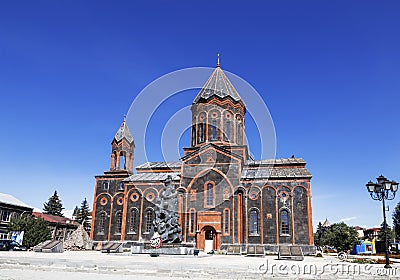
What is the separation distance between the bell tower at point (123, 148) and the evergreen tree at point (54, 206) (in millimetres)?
37375

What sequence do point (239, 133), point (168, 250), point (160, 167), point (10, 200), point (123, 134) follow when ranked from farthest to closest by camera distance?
point (10, 200) < point (160, 167) < point (123, 134) < point (239, 133) < point (168, 250)

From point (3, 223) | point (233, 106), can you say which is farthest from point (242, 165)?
point (3, 223)

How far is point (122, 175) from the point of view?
36500 millimetres

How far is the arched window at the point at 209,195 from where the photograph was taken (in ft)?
102

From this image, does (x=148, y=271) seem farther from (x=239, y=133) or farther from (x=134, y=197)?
(x=239, y=133)

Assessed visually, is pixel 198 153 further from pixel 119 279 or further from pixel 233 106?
pixel 119 279

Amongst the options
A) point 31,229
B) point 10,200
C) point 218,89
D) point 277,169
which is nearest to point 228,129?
point 218,89

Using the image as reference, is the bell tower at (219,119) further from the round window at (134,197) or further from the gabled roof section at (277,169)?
the round window at (134,197)

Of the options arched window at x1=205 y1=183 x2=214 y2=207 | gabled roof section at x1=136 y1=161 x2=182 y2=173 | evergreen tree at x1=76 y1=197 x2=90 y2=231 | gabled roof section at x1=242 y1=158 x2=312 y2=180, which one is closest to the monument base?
arched window at x1=205 y1=183 x2=214 y2=207

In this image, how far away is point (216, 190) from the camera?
31.2m

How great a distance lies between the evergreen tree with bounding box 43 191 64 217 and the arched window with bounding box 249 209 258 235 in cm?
5074

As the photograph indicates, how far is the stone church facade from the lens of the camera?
97.8ft

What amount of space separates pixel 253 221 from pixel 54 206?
2029 inches

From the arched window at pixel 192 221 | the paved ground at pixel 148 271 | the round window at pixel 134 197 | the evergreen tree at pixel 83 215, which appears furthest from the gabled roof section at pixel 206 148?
the evergreen tree at pixel 83 215
